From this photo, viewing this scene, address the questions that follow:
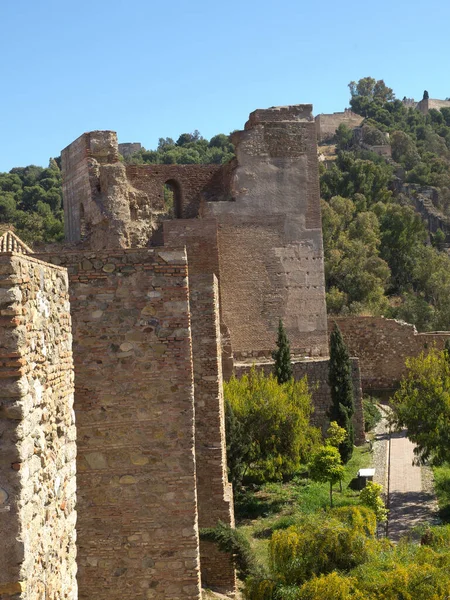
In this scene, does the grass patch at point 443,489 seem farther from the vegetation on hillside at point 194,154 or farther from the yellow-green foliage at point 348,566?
the vegetation on hillside at point 194,154

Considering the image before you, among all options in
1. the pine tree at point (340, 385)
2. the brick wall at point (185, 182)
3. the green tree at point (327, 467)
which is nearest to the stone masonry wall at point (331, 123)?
the brick wall at point (185, 182)

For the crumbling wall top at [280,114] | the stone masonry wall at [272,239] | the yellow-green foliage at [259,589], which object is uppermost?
the crumbling wall top at [280,114]

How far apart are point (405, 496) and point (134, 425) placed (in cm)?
1317

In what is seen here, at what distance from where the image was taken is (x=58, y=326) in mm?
5086

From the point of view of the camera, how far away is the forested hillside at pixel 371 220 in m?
38.5

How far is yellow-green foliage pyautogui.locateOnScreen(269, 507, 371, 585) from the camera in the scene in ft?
35.1

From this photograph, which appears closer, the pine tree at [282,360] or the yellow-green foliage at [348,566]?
the yellow-green foliage at [348,566]

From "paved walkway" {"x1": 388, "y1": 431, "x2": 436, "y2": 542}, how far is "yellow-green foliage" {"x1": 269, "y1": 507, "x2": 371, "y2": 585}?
5.57 m

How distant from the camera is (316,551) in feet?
35.5

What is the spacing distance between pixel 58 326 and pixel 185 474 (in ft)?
8.26

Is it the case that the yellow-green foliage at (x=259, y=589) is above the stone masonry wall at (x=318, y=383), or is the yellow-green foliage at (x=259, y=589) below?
below

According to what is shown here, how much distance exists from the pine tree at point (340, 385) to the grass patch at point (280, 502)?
56.5 inches

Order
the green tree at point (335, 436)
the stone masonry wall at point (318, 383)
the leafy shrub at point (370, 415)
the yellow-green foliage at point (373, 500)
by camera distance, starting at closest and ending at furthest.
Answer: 1. the yellow-green foliage at point (373, 500)
2. the green tree at point (335, 436)
3. the stone masonry wall at point (318, 383)
4. the leafy shrub at point (370, 415)

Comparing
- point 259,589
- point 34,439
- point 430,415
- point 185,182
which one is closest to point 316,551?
point 259,589
